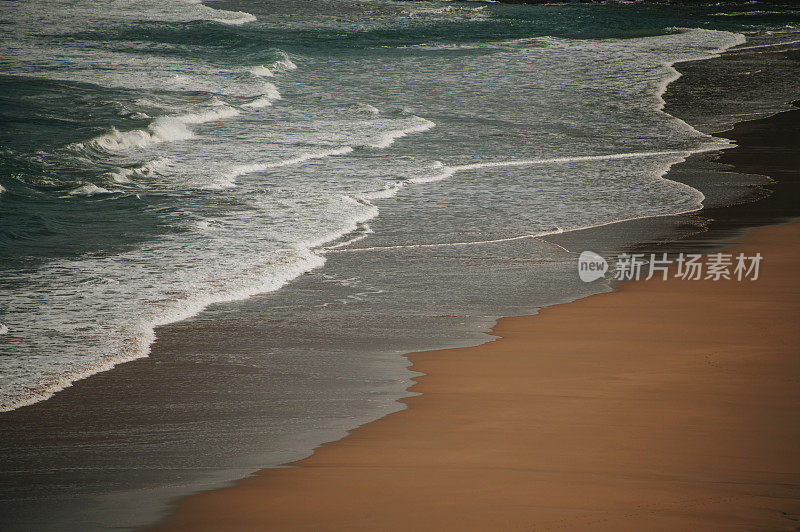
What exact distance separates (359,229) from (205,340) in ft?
11.4

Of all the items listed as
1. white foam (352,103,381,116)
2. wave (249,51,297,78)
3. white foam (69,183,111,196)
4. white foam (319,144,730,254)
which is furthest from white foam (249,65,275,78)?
white foam (69,183,111,196)

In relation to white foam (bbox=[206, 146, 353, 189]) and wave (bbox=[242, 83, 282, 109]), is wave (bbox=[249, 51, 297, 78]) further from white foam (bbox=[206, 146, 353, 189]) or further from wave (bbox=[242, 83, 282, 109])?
white foam (bbox=[206, 146, 353, 189])

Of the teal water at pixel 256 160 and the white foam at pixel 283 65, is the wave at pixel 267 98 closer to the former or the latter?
the teal water at pixel 256 160

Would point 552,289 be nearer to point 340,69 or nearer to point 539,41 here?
point 340,69

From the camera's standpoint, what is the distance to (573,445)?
3656 millimetres

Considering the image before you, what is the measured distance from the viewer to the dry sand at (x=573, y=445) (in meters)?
3.08

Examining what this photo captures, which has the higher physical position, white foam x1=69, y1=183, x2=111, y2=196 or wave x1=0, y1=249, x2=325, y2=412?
white foam x1=69, y1=183, x2=111, y2=196

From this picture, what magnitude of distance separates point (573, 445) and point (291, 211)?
5998 mm

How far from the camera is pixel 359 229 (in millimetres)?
8555

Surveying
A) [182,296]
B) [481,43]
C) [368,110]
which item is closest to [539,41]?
[481,43]

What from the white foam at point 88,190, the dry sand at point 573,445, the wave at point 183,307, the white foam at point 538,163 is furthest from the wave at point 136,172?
the dry sand at point 573,445

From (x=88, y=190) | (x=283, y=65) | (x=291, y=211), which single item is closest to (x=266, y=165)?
(x=88, y=190)

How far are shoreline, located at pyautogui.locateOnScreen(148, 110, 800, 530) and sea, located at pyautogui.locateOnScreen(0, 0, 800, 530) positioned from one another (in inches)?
10.5

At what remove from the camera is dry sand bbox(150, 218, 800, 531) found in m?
3.08
